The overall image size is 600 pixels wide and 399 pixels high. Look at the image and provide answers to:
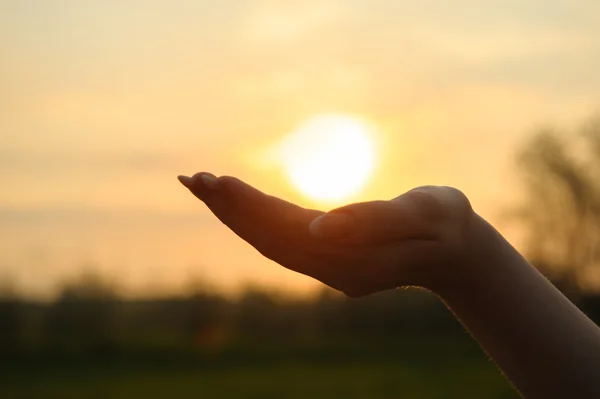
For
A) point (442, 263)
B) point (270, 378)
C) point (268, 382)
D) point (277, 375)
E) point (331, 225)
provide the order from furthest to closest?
point (277, 375)
point (270, 378)
point (268, 382)
point (442, 263)
point (331, 225)

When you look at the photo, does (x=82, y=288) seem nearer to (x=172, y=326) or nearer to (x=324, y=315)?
(x=172, y=326)

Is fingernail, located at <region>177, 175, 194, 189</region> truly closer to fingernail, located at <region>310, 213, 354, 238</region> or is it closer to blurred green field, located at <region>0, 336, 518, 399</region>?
fingernail, located at <region>310, 213, 354, 238</region>

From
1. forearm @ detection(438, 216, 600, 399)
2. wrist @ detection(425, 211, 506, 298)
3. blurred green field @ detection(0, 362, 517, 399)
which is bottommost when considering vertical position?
forearm @ detection(438, 216, 600, 399)

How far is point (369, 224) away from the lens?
1.25 m

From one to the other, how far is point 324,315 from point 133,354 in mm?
6269

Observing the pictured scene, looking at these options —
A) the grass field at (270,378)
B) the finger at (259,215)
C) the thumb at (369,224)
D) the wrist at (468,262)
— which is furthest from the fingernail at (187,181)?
the grass field at (270,378)

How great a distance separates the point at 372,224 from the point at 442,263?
0.61ft

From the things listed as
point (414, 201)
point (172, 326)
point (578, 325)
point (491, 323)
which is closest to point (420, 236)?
point (414, 201)

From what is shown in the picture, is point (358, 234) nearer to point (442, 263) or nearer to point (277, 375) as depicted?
point (442, 263)

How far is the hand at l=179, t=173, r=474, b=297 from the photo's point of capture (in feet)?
4.13

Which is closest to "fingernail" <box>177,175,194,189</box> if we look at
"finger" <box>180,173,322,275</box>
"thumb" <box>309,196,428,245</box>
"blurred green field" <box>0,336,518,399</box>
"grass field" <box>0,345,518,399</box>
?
"finger" <box>180,173,322,275</box>

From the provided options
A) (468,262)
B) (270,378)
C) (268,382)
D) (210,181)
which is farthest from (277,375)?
(210,181)

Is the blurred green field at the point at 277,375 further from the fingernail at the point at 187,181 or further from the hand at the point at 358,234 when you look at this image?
the fingernail at the point at 187,181

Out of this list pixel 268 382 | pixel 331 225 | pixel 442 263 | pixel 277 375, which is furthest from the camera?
pixel 277 375
